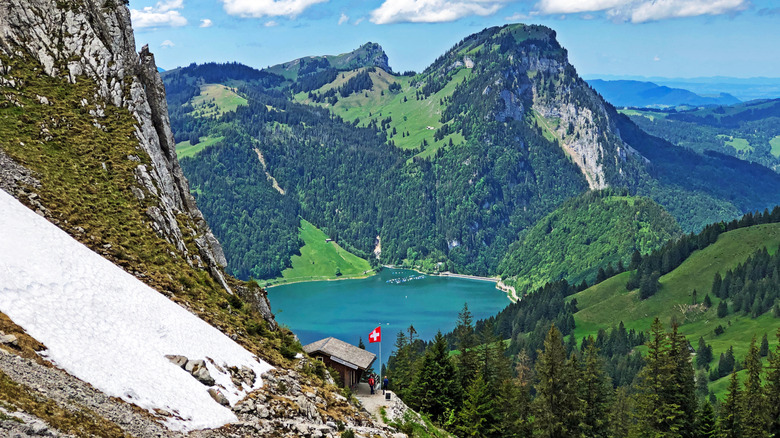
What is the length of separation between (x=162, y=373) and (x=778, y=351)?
201 ft

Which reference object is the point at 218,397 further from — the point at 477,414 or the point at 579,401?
the point at 579,401

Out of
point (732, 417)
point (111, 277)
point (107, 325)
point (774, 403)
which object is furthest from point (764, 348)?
point (107, 325)

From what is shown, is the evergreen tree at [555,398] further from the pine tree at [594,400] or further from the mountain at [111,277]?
the mountain at [111,277]

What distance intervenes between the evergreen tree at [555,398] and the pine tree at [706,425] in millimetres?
11912

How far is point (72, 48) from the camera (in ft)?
154

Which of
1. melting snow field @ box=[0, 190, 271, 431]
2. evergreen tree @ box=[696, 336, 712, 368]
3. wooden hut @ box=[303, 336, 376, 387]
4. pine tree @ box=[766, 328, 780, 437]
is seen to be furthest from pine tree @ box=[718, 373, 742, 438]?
evergreen tree @ box=[696, 336, 712, 368]

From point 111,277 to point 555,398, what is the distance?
4200 cm

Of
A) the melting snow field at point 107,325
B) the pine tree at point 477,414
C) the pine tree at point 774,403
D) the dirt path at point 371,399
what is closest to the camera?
the melting snow field at point 107,325

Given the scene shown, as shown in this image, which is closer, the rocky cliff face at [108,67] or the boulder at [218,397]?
Answer: the boulder at [218,397]

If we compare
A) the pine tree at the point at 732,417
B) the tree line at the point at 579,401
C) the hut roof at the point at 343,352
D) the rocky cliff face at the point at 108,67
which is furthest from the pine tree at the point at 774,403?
the rocky cliff face at the point at 108,67

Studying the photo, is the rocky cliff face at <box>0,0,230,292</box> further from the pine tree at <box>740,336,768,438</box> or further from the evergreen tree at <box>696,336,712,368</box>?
the evergreen tree at <box>696,336,712,368</box>

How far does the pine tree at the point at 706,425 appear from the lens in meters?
63.8

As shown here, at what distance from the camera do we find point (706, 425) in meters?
64.8

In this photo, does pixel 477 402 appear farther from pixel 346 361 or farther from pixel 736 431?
pixel 736 431
